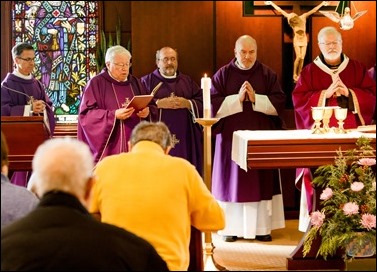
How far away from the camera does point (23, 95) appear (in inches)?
245

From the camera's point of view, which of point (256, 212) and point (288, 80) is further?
point (288, 80)

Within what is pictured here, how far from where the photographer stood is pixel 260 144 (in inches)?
188

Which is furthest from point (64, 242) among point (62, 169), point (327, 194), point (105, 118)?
point (105, 118)

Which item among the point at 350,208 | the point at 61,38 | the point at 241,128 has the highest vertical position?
the point at 61,38

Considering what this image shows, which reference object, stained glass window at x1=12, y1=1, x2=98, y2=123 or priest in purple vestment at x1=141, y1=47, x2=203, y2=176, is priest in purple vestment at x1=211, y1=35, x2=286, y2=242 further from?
stained glass window at x1=12, y1=1, x2=98, y2=123

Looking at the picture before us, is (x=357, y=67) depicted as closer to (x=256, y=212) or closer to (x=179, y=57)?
(x=256, y=212)

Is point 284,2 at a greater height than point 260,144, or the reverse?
point 284,2

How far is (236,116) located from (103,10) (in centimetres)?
215

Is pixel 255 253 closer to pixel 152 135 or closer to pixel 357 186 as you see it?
pixel 357 186

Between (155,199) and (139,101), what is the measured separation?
2.43 meters

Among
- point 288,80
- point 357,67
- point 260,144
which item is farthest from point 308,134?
point 288,80

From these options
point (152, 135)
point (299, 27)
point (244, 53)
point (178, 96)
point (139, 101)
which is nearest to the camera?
point (152, 135)

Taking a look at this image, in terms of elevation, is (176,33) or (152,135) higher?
(176,33)

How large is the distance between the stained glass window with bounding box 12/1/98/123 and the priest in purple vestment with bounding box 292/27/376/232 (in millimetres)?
2666
